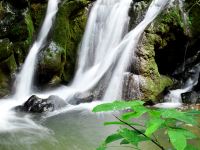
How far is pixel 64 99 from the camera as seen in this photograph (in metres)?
9.30

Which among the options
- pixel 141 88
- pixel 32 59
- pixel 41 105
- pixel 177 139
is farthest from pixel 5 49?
pixel 177 139

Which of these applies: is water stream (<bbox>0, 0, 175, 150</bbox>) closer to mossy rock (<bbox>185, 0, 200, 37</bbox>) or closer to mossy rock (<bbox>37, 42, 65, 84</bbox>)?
mossy rock (<bbox>37, 42, 65, 84</bbox>)

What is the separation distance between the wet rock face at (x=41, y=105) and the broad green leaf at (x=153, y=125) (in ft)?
23.6

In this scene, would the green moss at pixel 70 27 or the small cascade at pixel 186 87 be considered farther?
the green moss at pixel 70 27

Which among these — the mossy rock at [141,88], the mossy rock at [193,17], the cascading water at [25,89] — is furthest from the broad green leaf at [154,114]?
the mossy rock at [193,17]

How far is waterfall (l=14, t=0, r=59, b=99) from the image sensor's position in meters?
10.2

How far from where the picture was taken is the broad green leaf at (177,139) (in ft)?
3.60

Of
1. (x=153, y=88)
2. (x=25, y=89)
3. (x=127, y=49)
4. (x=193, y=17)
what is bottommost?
(x=153, y=88)

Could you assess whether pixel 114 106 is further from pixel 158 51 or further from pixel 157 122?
pixel 158 51

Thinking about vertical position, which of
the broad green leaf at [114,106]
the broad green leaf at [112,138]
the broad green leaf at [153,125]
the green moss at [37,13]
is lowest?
the broad green leaf at [112,138]

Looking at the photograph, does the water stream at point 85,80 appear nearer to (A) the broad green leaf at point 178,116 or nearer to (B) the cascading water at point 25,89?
(B) the cascading water at point 25,89

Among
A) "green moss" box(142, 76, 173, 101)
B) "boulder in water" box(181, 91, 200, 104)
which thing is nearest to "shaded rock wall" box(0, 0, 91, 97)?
"green moss" box(142, 76, 173, 101)

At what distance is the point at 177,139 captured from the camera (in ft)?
3.69

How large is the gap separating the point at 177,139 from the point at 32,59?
9668 millimetres
